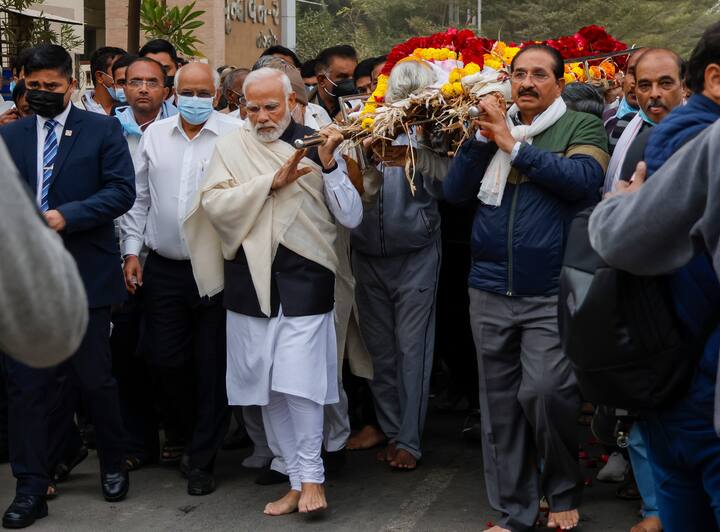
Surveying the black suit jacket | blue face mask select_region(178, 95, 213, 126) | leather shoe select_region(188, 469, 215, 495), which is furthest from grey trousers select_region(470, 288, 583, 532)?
blue face mask select_region(178, 95, 213, 126)

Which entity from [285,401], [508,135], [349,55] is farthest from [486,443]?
[349,55]

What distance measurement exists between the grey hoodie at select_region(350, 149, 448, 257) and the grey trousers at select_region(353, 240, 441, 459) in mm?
Answer: 93

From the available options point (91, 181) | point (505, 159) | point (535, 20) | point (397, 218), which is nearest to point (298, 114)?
point (397, 218)

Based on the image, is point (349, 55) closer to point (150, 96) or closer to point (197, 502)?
point (150, 96)

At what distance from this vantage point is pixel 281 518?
6176 mm

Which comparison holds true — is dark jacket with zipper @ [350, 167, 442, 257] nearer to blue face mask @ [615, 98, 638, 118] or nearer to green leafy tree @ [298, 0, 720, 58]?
blue face mask @ [615, 98, 638, 118]

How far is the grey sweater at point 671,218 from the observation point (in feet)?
9.55

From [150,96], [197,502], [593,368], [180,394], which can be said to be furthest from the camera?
[150,96]

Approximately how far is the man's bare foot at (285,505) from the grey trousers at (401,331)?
0.96 metres

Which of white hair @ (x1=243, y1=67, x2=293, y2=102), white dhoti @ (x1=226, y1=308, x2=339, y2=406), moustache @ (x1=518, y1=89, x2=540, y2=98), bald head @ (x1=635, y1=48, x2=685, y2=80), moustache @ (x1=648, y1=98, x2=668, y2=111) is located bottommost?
white dhoti @ (x1=226, y1=308, x2=339, y2=406)

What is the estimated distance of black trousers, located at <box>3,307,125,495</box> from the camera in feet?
20.3

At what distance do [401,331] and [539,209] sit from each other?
169 centimetres

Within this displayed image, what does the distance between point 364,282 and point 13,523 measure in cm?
239

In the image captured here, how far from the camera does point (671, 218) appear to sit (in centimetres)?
299
